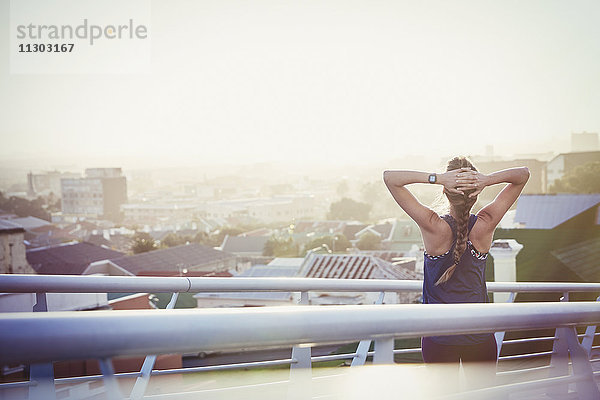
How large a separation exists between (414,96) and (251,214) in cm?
847

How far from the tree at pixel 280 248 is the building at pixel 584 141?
9.88m

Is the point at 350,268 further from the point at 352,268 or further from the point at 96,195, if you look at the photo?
the point at 96,195

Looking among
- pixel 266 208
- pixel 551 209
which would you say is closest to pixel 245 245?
pixel 266 208

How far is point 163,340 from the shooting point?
2.28ft

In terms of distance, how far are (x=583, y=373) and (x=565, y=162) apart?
15.7 metres

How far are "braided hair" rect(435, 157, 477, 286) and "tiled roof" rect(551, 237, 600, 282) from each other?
5918mm

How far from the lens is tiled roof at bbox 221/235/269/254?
2281cm

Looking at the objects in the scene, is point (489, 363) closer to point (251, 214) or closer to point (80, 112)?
point (251, 214)

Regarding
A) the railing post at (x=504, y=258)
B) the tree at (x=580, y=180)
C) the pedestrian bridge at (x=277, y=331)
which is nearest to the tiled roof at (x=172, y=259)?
the tree at (x=580, y=180)

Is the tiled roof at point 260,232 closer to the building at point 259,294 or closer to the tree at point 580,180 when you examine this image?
the building at point 259,294

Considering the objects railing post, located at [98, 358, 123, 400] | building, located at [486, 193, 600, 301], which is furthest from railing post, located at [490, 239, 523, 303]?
railing post, located at [98, 358, 123, 400]

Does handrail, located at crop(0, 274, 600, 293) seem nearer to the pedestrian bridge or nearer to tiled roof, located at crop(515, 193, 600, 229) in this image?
the pedestrian bridge

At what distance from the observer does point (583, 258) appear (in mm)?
7926

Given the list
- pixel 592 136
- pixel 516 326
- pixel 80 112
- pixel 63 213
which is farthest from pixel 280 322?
pixel 80 112
